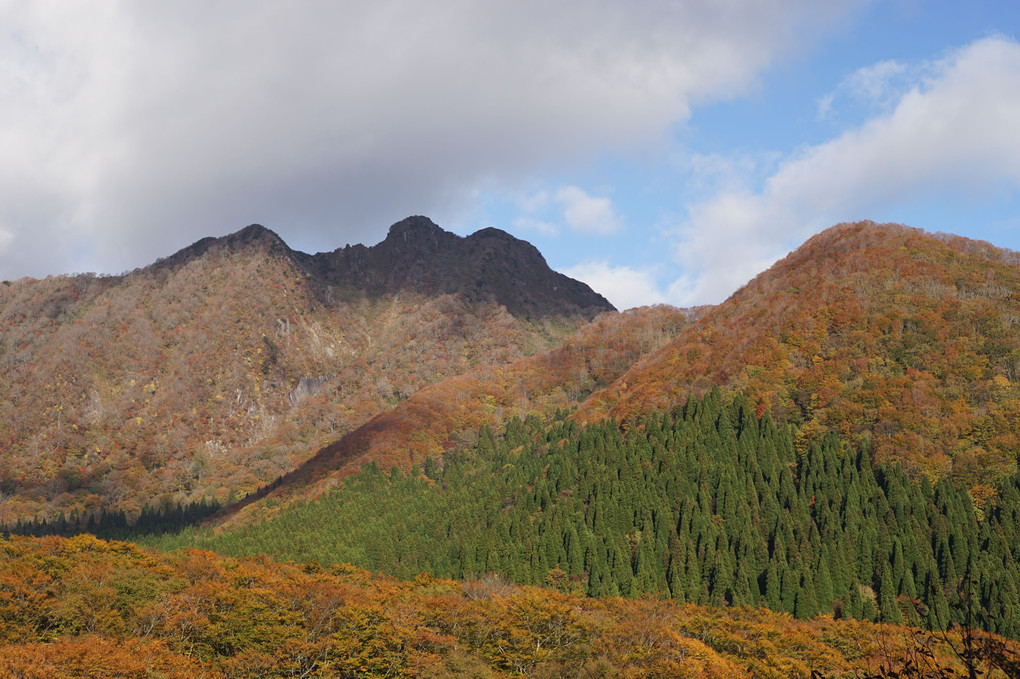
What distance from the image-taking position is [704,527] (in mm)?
113438

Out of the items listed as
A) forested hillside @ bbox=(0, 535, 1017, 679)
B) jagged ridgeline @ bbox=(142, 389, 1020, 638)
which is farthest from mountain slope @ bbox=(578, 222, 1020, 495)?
forested hillside @ bbox=(0, 535, 1017, 679)

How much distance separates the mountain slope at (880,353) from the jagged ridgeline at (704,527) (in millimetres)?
6386

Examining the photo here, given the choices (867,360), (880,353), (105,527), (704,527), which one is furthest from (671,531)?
(105,527)

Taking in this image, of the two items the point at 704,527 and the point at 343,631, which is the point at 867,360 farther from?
the point at 343,631

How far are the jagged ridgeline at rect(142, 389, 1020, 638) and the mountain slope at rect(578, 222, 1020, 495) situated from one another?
6386 millimetres

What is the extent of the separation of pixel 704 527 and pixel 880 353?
169ft

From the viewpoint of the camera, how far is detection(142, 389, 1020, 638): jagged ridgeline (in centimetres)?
9712

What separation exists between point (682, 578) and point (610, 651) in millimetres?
41278

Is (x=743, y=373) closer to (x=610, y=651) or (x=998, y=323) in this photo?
(x=998, y=323)

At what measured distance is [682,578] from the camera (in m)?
106

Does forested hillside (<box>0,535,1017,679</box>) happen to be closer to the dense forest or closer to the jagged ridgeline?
the dense forest

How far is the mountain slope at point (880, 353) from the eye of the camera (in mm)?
116125

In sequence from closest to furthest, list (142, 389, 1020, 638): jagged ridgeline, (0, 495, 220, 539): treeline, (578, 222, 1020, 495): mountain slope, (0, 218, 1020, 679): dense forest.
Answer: (0, 218, 1020, 679): dense forest → (142, 389, 1020, 638): jagged ridgeline → (578, 222, 1020, 495): mountain slope → (0, 495, 220, 539): treeline

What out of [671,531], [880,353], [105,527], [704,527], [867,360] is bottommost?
[671,531]
